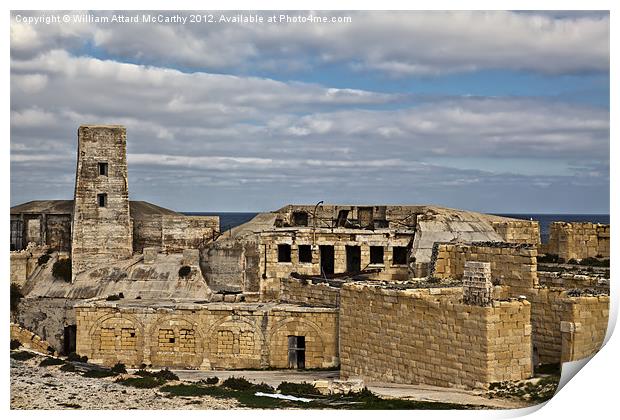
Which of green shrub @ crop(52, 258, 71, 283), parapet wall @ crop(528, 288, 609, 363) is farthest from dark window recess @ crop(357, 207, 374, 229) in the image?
parapet wall @ crop(528, 288, 609, 363)

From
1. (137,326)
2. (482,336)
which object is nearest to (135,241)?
(137,326)

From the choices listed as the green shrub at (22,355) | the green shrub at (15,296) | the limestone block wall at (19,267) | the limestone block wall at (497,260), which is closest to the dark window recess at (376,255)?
the limestone block wall at (497,260)

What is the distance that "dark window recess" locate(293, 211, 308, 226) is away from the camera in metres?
37.2

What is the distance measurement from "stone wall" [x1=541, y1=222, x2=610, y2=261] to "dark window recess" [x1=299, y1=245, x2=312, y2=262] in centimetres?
831

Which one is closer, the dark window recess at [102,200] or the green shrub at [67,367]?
the green shrub at [67,367]

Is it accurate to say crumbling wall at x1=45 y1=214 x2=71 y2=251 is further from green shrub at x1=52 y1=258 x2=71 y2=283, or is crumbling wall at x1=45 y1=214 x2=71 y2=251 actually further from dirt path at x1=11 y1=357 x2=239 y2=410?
dirt path at x1=11 y1=357 x2=239 y2=410

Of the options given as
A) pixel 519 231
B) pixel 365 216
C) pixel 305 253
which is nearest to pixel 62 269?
pixel 305 253

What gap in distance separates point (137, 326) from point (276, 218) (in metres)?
11.5

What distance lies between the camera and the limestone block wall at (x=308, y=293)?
85.1ft

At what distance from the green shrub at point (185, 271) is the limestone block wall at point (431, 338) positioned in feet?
45.9

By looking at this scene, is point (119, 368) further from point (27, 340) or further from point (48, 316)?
point (48, 316)

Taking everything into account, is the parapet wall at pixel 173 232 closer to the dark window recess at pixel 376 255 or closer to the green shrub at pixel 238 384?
the dark window recess at pixel 376 255

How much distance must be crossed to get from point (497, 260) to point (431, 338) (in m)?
4.44
